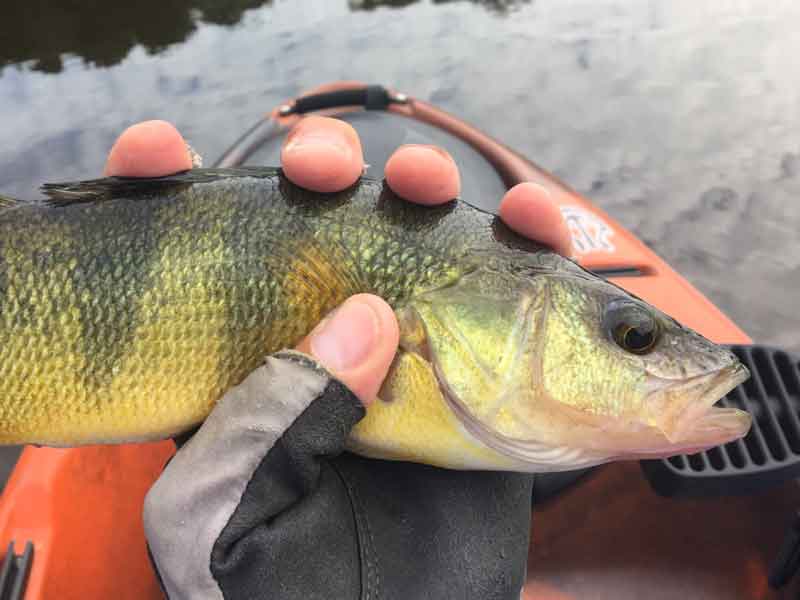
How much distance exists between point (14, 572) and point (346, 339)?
1601mm

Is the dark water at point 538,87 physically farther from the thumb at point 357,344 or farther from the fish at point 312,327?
the thumb at point 357,344

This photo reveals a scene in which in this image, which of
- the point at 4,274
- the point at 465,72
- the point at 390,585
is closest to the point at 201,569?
the point at 390,585

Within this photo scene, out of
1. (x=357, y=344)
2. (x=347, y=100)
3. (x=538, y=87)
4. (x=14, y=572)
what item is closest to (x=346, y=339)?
(x=357, y=344)

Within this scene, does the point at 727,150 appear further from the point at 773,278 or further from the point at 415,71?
the point at 415,71

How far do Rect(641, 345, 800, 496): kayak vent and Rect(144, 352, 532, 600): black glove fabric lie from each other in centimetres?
111

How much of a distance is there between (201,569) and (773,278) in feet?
19.3

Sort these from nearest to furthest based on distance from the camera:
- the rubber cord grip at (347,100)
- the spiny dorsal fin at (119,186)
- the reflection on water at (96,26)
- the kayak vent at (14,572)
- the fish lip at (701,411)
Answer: the fish lip at (701,411) < the spiny dorsal fin at (119,186) < the kayak vent at (14,572) < the rubber cord grip at (347,100) < the reflection on water at (96,26)

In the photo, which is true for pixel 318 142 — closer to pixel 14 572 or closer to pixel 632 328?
pixel 632 328

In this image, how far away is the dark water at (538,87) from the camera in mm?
Result: 6605

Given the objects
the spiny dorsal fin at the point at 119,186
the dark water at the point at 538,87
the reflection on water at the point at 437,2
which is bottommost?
the dark water at the point at 538,87

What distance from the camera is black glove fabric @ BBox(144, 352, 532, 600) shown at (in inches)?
57.9

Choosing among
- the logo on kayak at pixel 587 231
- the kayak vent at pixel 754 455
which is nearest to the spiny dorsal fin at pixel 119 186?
the kayak vent at pixel 754 455

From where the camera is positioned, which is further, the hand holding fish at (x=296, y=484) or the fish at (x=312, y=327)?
the fish at (x=312, y=327)

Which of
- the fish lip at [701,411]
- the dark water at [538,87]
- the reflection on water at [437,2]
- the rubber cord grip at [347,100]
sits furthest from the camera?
the reflection on water at [437,2]
